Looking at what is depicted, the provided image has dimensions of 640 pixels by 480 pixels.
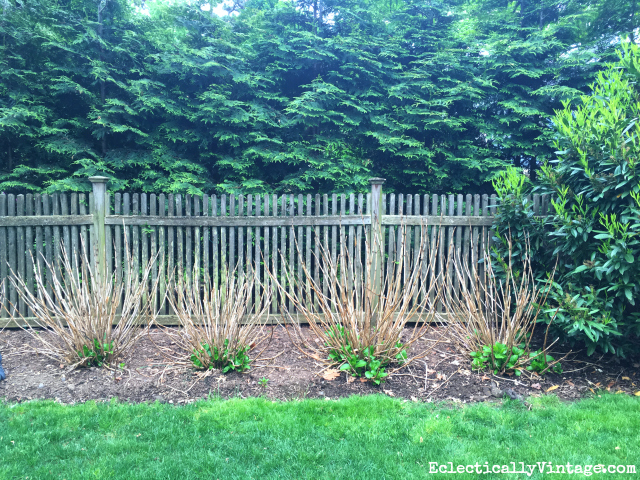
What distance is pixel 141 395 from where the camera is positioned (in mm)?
3475

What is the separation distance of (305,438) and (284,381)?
0.91 meters

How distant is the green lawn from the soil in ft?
0.66

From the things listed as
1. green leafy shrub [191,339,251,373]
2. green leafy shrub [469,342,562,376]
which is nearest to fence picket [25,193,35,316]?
green leafy shrub [191,339,251,373]

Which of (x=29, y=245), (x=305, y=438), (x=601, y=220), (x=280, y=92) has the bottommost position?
(x=305, y=438)

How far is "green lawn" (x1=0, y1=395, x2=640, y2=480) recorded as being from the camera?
2494 millimetres

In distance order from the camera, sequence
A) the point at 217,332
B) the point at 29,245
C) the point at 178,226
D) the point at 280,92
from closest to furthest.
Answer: the point at 217,332
the point at 29,245
the point at 178,226
the point at 280,92

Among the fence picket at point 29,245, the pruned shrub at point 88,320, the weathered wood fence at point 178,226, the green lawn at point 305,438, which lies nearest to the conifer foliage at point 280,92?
the fence picket at point 29,245

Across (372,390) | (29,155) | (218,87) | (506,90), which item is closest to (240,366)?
(372,390)

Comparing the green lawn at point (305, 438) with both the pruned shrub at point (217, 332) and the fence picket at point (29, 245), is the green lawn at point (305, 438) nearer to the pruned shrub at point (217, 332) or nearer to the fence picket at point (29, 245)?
the pruned shrub at point (217, 332)

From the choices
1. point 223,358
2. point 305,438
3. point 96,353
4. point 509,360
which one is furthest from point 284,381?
point 509,360

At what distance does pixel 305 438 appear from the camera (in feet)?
9.29

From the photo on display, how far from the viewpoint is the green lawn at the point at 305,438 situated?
249 cm

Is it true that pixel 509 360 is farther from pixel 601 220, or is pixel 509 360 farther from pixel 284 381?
pixel 284 381

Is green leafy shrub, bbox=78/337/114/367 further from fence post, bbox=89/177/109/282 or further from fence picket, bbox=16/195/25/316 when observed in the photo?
fence picket, bbox=16/195/25/316
